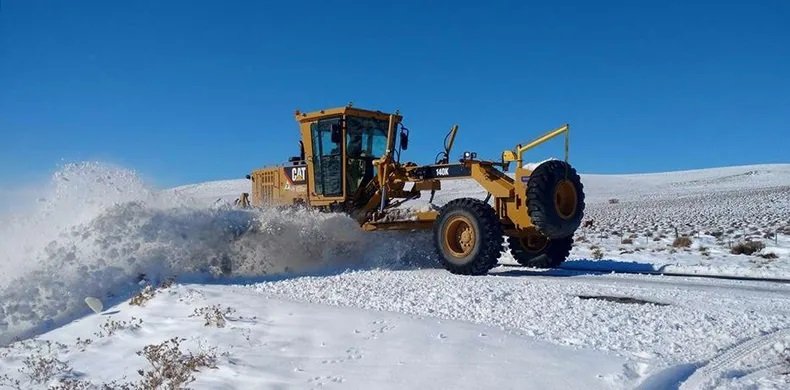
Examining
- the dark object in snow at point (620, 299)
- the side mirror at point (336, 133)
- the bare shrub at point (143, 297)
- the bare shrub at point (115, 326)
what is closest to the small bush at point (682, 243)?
the side mirror at point (336, 133)

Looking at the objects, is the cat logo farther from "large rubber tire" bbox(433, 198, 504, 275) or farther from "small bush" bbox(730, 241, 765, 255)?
"small bush" bbox(730, 241, 765, 255)

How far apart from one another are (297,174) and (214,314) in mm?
7308

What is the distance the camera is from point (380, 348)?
18.5 ft

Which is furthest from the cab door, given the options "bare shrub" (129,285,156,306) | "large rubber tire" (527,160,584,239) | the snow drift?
"bare shrub" (129,285,156,306)

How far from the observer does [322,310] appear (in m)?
7.18

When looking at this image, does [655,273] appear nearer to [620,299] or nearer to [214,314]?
[620,299]

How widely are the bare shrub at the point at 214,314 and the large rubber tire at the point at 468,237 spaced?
429cm

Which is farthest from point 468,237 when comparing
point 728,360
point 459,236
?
point 728,360

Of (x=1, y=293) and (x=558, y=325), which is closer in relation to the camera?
(x=558, y=325)

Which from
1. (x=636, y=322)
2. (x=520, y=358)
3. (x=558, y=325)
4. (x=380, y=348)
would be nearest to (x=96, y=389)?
(x=380, y=348)

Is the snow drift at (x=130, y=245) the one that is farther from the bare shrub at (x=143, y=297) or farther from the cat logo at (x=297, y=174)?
the cat logo at (x=297, y=174)

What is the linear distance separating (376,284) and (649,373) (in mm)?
4640

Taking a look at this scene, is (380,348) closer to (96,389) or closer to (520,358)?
(520,358)

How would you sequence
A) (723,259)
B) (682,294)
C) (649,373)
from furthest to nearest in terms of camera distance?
(723,259), (682,294), (649,373)
